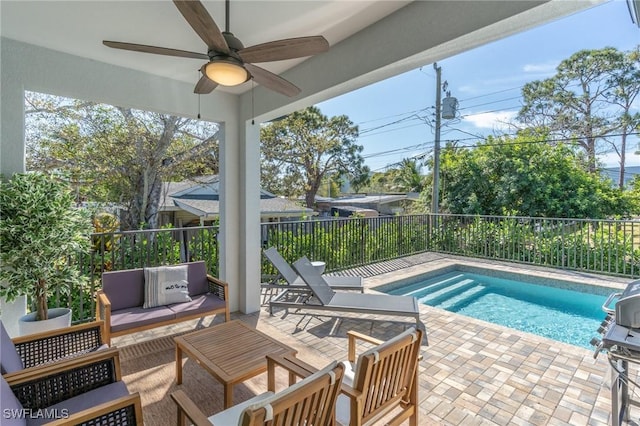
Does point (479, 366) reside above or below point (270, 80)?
below

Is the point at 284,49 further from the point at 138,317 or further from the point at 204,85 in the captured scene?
the point at 138,317

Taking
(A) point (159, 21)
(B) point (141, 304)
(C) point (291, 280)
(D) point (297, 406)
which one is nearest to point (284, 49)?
(A) point (159, 21)

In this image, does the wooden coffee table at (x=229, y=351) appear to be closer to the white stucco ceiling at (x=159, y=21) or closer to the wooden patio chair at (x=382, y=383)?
the wooden patio chair at (x=382, y=383)

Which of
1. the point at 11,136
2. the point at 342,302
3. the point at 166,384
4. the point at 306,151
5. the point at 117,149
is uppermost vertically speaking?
the point at 306,151

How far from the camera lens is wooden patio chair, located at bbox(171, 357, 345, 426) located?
3.94 feet

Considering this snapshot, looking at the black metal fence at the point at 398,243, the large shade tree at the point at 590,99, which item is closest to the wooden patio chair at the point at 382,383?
the black metal fence at the point at 398,243

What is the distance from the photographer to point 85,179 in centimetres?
788

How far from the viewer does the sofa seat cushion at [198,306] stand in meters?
3.59

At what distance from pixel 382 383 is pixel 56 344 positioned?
251cm

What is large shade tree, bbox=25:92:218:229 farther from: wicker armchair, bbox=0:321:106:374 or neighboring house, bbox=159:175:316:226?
wicker armchair, bbox=0:321:106:374

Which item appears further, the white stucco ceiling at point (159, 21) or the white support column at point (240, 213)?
the white support column at point (240, 213)

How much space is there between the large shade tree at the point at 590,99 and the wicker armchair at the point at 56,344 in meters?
13.8

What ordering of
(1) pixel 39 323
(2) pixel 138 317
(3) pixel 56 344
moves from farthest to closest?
(2) pixel 138 317
(1) pixel 39 323
(3) pixel 56 344

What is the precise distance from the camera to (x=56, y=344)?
8.09ft
